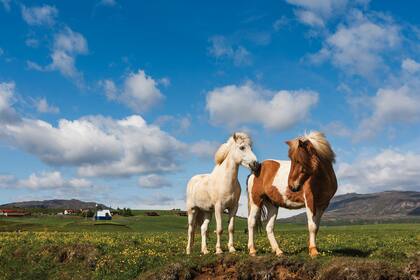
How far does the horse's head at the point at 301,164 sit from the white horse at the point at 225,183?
1.62 metres

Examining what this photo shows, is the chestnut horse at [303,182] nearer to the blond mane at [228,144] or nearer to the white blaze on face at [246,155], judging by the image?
the white blaze on face at [246,155]

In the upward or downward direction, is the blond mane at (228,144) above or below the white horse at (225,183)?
above

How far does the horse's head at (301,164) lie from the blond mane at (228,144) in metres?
2.01

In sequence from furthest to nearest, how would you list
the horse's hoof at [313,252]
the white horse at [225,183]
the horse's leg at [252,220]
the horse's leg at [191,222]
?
the horse's leg at [191,222] < the horse's leg at [252,220] < the white horse at [225,183] < the horse's hoof at [313,252]

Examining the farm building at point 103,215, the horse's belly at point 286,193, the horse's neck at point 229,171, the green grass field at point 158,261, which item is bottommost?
the green grass field at point 158,261

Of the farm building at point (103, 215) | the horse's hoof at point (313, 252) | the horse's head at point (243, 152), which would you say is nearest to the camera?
the horse's hoof at point (313, 252)

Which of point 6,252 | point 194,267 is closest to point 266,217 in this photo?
point 194,267

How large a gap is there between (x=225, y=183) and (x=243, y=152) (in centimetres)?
120

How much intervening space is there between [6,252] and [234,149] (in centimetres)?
1391

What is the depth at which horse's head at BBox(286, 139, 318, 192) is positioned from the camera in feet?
45.5

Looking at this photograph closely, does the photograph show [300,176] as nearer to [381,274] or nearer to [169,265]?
[381,274]

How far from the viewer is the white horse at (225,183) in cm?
1556

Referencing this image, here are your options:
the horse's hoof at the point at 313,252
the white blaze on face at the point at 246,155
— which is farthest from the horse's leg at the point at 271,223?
the white blaze on face at the point at 246,155

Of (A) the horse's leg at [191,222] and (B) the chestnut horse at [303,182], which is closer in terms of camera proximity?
(B) the chestnut horse at [303,182]
